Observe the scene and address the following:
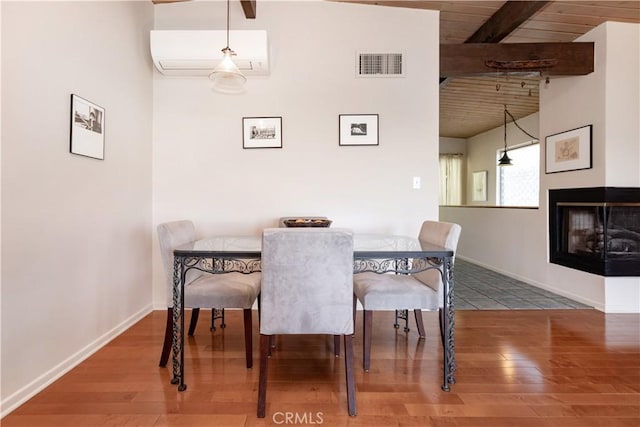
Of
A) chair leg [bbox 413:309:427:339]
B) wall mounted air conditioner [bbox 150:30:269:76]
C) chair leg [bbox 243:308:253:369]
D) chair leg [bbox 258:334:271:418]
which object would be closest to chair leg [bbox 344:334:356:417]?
chair leg [bbox 258:334:271:418]

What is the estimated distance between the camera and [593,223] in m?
2.97

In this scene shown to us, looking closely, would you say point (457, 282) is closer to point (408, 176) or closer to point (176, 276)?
point (408, 176)

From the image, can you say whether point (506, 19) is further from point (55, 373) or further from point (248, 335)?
point (55, 373)

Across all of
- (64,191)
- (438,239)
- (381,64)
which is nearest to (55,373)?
(64,191)

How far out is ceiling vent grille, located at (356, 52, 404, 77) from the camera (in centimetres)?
291

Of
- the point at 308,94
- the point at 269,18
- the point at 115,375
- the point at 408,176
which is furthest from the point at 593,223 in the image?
the point at 115,375

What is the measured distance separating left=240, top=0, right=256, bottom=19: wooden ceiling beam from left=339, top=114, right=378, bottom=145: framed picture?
45.5 inches

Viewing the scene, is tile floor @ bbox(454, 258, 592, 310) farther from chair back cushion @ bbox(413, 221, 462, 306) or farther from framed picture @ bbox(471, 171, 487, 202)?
framed picture @ bbox(471, 171, 487, 202)

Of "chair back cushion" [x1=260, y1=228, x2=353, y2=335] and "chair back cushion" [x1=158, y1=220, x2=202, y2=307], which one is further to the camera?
"chair back cushion" [x1=158, y1=220, x2=202, y2=307]

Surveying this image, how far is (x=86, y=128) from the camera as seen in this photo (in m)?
2.03

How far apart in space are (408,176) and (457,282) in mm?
1797

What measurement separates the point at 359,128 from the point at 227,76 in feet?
4.01

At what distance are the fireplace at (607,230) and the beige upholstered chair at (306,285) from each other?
275cm

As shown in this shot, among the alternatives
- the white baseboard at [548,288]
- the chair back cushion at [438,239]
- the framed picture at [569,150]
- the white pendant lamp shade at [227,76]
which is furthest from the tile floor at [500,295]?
the white pendant lamp shade at [227,76]
